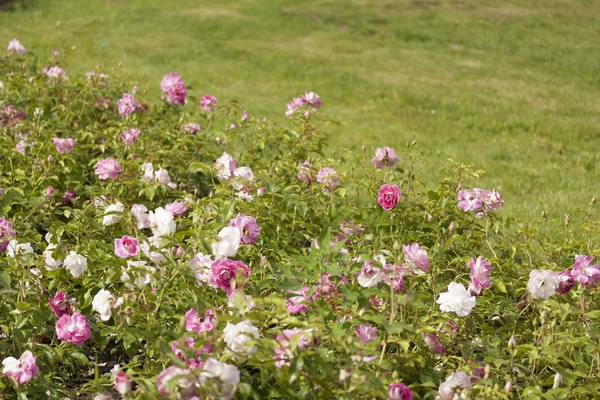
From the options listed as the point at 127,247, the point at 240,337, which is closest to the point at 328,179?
the point at 127,247

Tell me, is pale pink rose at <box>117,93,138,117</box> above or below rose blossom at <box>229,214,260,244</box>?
below

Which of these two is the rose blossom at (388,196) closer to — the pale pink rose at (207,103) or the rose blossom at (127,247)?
the rose blossom at (127,247)

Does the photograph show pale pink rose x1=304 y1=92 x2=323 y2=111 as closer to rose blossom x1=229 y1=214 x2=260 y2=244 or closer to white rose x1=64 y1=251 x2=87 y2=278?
rose blossom x1=229 y1=214 x2=260 y2=244

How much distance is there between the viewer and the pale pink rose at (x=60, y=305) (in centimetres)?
255

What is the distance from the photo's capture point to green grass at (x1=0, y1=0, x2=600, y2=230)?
6.71 metres

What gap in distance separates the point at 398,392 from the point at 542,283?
0.81 meters

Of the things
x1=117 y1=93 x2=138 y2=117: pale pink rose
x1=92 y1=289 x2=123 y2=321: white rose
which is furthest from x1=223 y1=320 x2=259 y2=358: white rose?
x1=117 y1=93 x2=138 y2=117: pale pink rose

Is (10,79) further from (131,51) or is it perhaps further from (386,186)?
(131,51)

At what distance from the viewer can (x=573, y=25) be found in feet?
44.4

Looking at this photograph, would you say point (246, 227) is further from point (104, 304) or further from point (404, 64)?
point (404, 64)

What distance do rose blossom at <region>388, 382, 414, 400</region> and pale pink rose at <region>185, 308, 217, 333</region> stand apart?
62 centimetres

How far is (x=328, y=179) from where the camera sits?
340 centimetres

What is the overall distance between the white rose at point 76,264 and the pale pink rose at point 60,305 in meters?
0.09

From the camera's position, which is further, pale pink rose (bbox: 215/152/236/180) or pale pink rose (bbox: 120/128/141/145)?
pale pink rose (bbox: 120/128/141/145)
